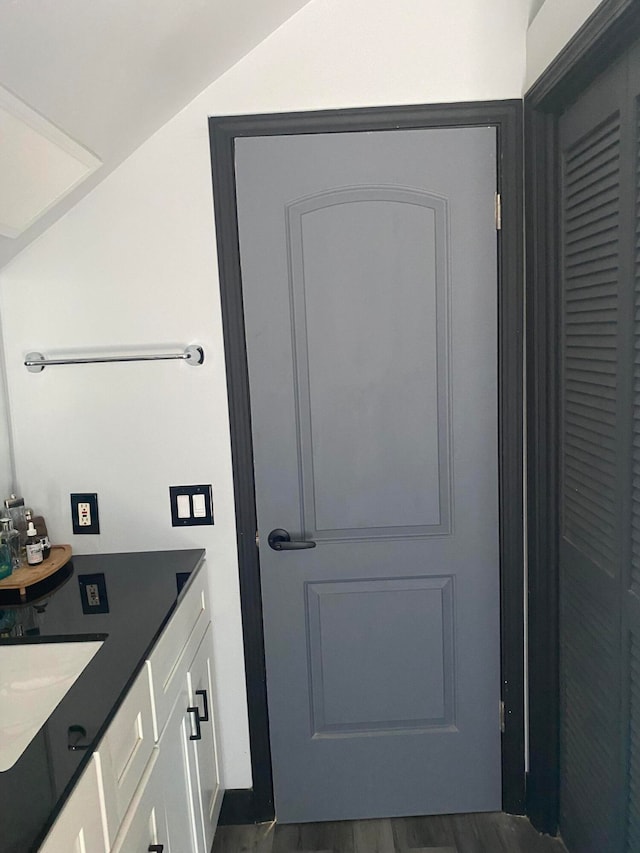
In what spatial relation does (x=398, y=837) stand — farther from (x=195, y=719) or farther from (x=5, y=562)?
(x=5, y=562)

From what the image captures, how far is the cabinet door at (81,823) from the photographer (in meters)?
0.99

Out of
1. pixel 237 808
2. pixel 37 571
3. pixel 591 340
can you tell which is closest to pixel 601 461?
pixel 591 340

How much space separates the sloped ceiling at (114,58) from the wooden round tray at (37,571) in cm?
84

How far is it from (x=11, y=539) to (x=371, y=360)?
1097 millimetres

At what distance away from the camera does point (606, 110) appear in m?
1.56

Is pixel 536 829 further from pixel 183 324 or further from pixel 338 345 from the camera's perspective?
pixel 183 324

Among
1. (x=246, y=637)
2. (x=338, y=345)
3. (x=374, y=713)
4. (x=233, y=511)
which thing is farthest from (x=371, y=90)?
(x=374, y=713)

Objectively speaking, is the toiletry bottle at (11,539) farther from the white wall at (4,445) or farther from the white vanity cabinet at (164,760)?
the white vanity cabinet at (164,760)

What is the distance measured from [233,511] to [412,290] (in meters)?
0.83

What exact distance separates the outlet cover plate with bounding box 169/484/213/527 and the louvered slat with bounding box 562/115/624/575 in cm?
101

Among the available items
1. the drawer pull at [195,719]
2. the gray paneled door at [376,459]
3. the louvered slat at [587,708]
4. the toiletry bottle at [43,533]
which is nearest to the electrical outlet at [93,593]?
the toiletry bottle at [43,533]

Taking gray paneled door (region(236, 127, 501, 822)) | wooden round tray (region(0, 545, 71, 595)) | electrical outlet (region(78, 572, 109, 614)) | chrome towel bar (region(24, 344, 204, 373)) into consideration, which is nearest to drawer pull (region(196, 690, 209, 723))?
gray paneled door (region(236, 127, 501, 822))

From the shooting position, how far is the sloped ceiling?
1239mm

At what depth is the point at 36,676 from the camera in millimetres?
1523
